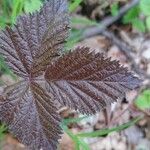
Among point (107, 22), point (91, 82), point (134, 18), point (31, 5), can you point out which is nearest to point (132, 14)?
point (134, 18)

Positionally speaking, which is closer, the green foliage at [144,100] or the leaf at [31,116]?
the leaf at [31,116]

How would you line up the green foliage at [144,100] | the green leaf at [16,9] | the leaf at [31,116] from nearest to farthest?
the leaf at [31,116] < the green leaf at [16,9] < the green foliage at [144,100]

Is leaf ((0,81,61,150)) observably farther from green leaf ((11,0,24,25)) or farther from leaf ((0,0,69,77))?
green leaf ((11,0,24,25))

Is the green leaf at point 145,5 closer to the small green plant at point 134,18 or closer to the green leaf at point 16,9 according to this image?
the small green plant at point 134,18

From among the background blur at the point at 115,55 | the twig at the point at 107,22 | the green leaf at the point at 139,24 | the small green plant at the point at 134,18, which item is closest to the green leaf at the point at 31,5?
the background blur at the point at 115,55

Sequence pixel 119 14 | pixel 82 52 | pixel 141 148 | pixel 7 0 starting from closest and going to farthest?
pixel 82 52
pixel 7 0
pixel 141 148
pixel 119 14

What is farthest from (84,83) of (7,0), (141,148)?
(141,148)

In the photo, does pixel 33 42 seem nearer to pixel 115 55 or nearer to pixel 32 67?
pixel 32 67

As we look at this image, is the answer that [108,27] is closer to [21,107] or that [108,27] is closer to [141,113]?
[141,113]
